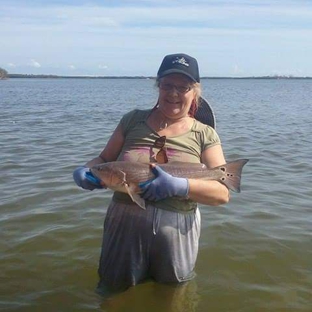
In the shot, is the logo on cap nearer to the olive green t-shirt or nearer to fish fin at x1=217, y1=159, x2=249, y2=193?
the olive green t-shirt

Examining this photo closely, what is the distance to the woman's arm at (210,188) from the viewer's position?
14.5 ft

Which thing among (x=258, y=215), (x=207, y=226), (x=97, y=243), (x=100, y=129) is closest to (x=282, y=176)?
(x=258, y=215)

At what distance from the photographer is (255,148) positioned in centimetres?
1603

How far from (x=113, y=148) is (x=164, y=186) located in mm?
977

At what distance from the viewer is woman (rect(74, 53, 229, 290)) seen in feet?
15.2

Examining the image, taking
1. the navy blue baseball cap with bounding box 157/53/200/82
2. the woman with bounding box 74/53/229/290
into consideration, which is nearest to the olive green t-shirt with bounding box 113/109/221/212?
the woman with bounding box 74/53/229/290

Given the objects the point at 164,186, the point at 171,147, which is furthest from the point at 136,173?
the point at 171,147

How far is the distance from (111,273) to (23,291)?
1647 mm

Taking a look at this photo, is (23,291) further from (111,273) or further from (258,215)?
(258,215)

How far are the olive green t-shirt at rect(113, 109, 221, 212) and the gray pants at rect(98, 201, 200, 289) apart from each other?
0.09 m

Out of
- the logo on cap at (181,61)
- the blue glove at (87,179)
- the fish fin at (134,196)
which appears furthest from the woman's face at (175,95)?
the blue glove at (87,179)

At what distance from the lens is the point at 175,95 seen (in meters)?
4.66

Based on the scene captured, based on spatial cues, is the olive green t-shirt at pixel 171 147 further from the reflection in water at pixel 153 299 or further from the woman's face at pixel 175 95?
the reflection in water at pixel 153 299

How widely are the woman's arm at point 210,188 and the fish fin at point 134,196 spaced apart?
1.40 ft
